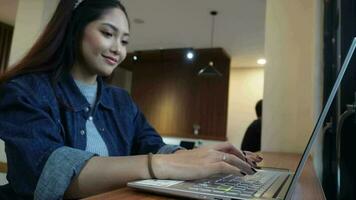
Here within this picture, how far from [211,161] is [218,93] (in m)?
5.25

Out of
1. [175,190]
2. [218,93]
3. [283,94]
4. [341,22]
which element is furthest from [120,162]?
[218,93]

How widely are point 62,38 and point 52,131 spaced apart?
354 mm

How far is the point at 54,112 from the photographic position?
759 mm

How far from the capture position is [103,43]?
2.88 feet

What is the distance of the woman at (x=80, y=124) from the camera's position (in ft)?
1.89

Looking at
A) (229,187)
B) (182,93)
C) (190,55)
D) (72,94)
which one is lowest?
(229,187)

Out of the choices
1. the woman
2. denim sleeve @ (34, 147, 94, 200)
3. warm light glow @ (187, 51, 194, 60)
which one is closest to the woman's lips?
the woman

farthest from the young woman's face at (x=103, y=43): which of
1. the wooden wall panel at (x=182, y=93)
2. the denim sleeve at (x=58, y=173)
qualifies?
the wooden wall panel at (x=182, y=93)

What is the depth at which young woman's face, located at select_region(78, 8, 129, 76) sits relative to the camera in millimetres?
887

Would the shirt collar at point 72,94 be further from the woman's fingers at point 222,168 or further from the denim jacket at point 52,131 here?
the woman's fingers at point 222,168

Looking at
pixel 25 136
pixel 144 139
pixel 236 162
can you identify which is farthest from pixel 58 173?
pixel 144 139

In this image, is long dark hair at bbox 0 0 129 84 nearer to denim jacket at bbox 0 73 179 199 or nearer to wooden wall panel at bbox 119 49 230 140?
denim jacket at bbox 0 73 179 199

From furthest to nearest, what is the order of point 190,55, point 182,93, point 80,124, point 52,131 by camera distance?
1. point 182,93
2. point 190,55
3. point 80,124
4. point 52,131

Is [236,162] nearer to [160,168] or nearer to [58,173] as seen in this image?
[160,168]
